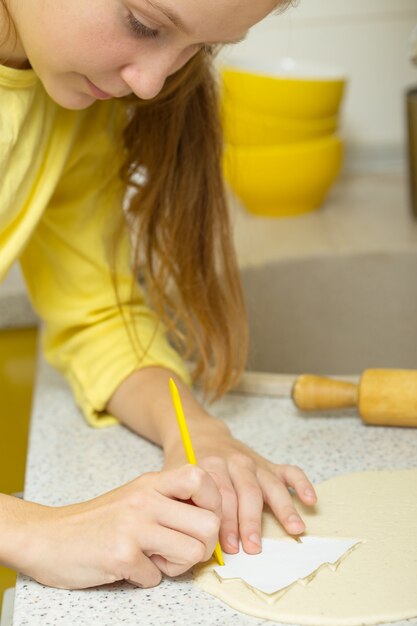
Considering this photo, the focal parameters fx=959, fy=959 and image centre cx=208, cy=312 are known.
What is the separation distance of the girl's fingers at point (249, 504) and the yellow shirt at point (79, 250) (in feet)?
0.72

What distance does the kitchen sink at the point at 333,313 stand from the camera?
4.00 feet

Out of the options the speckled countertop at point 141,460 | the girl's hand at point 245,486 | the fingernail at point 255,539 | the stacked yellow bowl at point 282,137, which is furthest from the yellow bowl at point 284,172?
the fingernail at point 255,539

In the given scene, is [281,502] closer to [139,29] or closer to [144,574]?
[144,574]

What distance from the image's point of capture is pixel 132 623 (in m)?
0.61

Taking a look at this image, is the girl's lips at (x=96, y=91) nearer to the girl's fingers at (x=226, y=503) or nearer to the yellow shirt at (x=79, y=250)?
the yellow shirt at (x=79, y=250)

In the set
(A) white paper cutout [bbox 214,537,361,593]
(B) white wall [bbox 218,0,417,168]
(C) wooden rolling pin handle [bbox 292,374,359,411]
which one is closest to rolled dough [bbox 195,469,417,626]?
(A) white paper cutout [bbox 214,537,361,593]

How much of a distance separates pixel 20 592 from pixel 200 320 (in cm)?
38

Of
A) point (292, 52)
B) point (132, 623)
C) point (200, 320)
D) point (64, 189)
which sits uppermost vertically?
point (292, 52)

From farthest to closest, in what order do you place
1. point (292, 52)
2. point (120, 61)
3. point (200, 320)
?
point (292, 52) < point (200, 320) < point (120, 61)

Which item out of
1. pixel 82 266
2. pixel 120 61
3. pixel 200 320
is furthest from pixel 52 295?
pixel 120 61

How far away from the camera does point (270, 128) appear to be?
1393 mm

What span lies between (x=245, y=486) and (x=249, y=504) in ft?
0.07

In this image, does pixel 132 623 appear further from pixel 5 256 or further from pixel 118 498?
pixel 5 256

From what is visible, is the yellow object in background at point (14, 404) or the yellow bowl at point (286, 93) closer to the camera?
the yellow object in background at point (14, 404)
